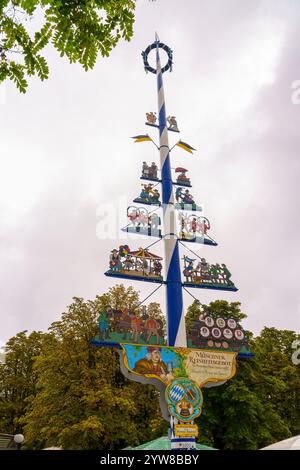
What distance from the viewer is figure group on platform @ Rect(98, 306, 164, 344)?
511 inches

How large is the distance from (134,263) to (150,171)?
15.9 ft

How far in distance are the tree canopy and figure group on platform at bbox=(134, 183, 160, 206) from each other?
28.1 ft

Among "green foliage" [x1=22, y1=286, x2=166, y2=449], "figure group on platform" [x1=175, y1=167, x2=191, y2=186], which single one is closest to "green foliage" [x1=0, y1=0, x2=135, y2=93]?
"figure group on platform" [x1=175, y1=167, x2=191, y2=186]

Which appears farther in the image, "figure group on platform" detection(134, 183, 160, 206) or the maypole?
"figure group on platform" detection(134, 183, 160, 206)

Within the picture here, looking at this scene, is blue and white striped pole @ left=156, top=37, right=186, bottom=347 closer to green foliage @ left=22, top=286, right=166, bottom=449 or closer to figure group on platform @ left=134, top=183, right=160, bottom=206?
figure group on platform @ left=134, top=183, right=160, bottom=206

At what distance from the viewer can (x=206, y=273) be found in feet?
51.3

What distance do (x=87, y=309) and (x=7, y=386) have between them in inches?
467

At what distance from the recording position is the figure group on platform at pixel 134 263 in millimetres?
14578

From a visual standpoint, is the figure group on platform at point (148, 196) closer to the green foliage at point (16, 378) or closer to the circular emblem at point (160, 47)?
the circular emblem at point (160, 47)

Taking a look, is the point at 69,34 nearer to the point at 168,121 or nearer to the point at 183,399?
the point at 183,399

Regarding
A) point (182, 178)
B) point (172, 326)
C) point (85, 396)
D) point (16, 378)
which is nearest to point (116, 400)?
point (85, 396)

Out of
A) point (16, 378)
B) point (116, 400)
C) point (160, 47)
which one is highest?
point (160, 47)

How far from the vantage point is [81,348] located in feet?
75.6
